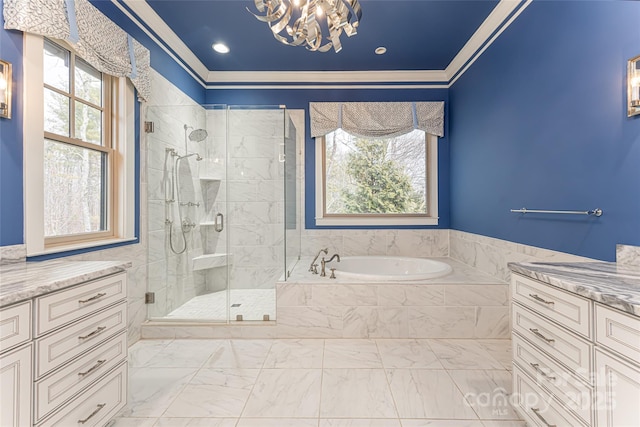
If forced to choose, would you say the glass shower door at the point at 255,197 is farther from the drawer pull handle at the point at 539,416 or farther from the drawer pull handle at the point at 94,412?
the drawer pull handle at the point at 539,416

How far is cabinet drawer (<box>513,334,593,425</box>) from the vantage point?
984mm

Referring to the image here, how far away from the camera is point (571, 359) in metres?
1.04

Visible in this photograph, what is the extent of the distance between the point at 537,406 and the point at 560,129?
1568 millimetres

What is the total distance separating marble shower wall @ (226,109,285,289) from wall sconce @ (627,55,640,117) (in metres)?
2.41

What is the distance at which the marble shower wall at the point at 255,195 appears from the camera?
2881mm

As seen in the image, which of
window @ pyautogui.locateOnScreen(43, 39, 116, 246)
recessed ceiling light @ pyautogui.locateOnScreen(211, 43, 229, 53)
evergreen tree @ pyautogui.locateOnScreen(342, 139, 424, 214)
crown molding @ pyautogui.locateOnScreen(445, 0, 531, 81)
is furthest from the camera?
evergreen tree @ pyautogui.locateOnScreen(342, 139, 424, 214)

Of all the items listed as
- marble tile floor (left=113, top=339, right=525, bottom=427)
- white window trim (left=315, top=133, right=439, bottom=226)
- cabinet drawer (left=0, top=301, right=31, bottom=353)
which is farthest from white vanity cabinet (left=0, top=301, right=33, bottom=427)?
white window trim (left=315, top=133, right=439, bottom=226)

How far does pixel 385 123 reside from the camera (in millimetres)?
3320

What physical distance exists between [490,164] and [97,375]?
3.11 m

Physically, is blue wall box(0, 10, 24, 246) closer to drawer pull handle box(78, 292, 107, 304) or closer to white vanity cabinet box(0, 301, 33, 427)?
drawer pull handle box(78, 292, 107, 304)

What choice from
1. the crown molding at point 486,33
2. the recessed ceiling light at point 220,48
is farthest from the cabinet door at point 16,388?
the crown molding at point 486,33

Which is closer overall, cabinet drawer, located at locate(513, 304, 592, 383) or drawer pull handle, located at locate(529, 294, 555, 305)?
cabinet drawer, located at locate(513, 304, 592, 383)

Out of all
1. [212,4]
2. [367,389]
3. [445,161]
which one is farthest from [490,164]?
[212,4]

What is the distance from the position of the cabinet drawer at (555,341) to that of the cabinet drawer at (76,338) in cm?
193
